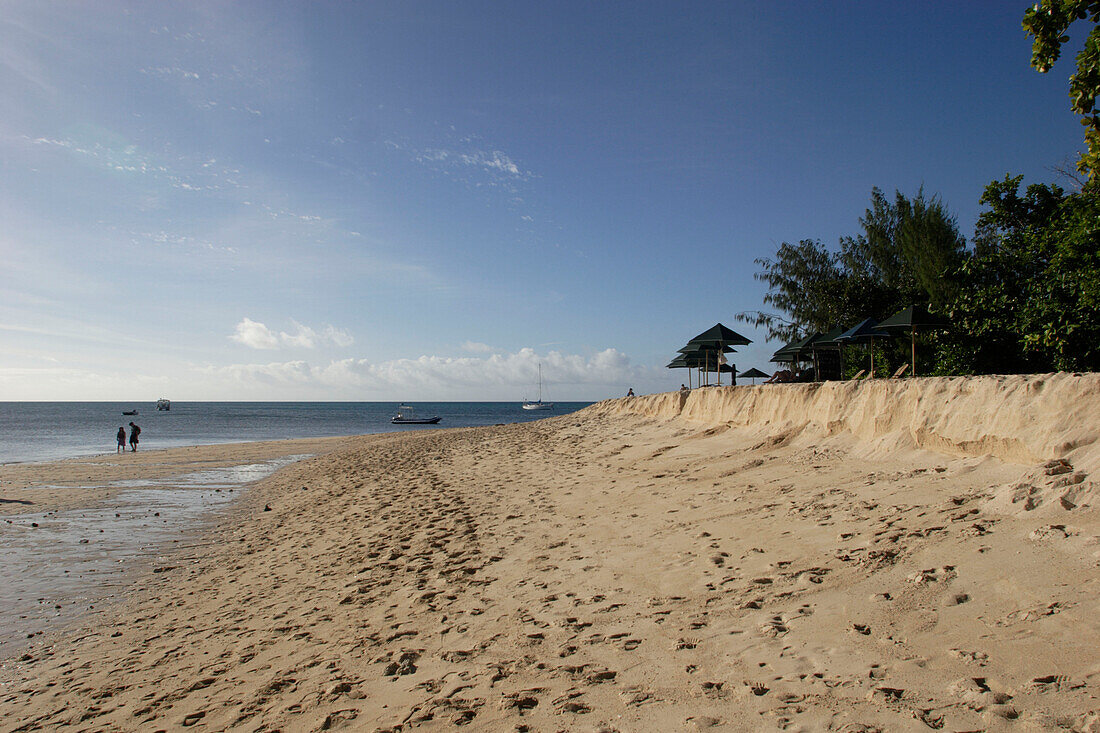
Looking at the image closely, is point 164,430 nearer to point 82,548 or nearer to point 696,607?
point 82,548

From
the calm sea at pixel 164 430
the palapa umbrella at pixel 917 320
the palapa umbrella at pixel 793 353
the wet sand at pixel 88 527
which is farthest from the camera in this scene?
the calm sea at pixel 164 430

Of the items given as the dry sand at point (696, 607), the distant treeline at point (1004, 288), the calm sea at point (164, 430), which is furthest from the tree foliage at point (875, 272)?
the calm sea at point (164, 430)

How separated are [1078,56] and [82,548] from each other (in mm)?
15078

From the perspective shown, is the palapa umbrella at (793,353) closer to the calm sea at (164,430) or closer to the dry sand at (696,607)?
the dry sand at (696,607)

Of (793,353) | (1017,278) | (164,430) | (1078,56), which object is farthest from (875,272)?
(164,430)

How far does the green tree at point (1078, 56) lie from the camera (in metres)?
4.84

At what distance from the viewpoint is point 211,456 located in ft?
91.6

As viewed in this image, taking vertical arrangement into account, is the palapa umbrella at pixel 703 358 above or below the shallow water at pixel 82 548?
above

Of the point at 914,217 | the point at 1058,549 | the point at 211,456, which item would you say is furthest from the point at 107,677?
the point at 914,217

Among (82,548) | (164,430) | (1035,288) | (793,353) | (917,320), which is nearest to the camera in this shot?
(82,548)

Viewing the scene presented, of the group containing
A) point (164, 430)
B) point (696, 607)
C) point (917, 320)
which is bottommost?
point (164, 430)

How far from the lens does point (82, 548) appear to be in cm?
1037

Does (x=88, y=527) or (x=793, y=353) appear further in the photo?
(x=793, y=353)

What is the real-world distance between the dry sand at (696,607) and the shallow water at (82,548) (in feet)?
2.50
